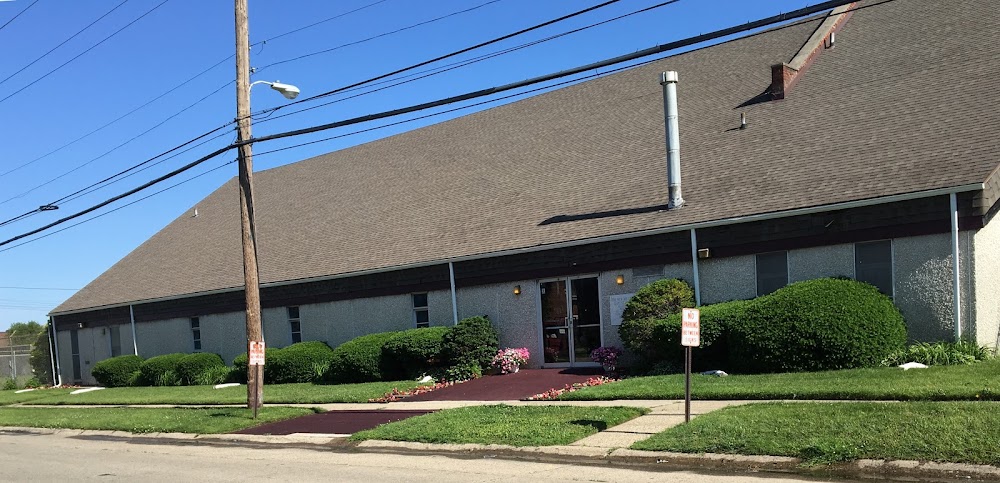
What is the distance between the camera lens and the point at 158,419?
63.9 ft

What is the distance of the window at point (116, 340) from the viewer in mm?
34719

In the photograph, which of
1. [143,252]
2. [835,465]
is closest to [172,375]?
[143,252]

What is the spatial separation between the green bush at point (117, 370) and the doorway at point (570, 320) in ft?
56.4

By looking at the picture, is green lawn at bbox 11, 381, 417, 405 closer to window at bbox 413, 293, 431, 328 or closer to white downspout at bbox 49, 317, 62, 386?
window at bbox 413, 293, 431, 328

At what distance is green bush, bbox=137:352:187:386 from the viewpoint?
97.2 feet

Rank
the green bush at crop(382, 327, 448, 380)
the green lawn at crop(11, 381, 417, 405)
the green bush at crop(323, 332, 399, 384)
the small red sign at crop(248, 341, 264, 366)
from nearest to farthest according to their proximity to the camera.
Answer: the small red sign at crop(248, 341, 264, 366) < the green lawn at crop(11, 381, 417, 405) < the green bush at crop(382, 327, 448, 380) < the green bush at crop(323, 332, 399, 384)

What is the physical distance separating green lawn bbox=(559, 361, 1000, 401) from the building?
2.31 meters

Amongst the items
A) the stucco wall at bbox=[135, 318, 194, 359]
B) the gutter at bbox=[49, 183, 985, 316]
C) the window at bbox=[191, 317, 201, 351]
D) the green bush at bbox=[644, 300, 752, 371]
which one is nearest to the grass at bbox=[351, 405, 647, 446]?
the green bush at bbox=[644, 300, 752, 371]

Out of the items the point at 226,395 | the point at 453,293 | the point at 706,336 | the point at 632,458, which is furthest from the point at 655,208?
the point at 226,395

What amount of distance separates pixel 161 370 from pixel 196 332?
2.01 metres

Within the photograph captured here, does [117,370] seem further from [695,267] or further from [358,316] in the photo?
[695,267]

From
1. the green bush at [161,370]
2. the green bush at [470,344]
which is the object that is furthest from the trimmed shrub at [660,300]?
the green bush at [161,370]

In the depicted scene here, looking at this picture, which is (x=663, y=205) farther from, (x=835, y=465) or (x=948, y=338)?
(x=835, y=465)

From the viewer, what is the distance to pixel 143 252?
129ft
